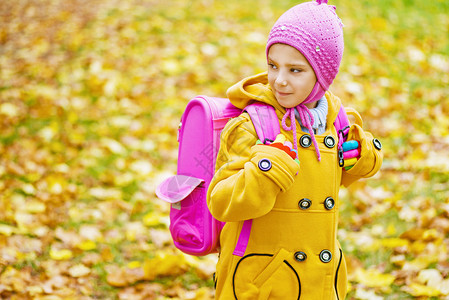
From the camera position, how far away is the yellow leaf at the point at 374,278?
9.65 feet

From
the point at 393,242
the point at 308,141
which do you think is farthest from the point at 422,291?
the point at 308,141

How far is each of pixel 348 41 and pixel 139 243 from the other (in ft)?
12.1

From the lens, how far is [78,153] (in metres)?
4.54

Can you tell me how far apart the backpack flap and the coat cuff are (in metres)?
0.48

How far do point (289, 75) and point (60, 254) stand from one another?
7.05 feet

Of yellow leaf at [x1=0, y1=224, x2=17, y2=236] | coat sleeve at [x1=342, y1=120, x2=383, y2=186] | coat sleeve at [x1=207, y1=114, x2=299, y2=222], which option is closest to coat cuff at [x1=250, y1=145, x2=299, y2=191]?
coat sleeve at [x1=207, y1=114, x2=299, y2=222]

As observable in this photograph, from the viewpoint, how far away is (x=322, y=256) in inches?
75.8

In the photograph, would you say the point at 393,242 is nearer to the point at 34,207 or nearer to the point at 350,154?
the point at 350,154

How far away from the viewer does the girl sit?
1759 mm

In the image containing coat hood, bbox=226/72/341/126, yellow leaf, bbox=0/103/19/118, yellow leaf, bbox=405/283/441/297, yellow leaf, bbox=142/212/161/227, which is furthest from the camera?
yellow leaf, bbox=0/103/19/118

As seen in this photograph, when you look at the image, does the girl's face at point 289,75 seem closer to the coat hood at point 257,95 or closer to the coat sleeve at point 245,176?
the coat hood at point 257,95

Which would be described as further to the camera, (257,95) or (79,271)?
(79,271)

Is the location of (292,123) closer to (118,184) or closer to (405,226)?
(405,226)

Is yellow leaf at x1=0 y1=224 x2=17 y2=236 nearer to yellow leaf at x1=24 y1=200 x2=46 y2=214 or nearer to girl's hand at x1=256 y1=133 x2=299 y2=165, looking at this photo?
yellow leaf at x1=24 y1=200 x2=46 y2=214
